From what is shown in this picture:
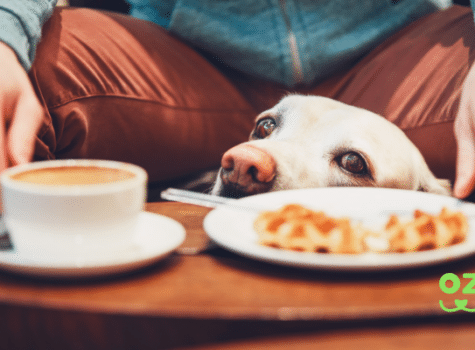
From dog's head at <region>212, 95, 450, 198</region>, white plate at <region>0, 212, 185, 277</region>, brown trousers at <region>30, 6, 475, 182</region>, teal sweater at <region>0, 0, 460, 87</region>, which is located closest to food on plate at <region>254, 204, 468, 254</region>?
white plate at <region>0, 212, 185, 277</region>

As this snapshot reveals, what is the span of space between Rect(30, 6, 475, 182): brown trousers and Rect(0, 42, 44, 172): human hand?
422 millimetres

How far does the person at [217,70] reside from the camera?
1.36 metres

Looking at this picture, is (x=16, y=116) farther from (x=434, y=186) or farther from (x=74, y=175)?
(x=434, y=186)

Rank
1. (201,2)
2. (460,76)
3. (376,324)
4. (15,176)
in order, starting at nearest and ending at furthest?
(376,324)
(15,176)
(460,76)
(201,2)

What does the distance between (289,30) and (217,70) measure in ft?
1.14

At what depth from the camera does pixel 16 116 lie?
0.82 m

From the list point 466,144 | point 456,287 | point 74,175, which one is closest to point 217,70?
point 466,144

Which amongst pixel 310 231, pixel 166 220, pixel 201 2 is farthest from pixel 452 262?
pixel 201 2

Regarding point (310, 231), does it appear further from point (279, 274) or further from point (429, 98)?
point (429, 98)

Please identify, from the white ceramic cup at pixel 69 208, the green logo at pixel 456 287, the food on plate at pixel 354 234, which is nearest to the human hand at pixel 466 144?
the food on plate at pixel 354 234

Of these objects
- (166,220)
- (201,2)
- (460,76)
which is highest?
(201,2)

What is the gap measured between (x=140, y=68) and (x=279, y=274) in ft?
3.93

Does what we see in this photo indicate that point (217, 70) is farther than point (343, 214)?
Yes

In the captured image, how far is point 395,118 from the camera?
64.4 inches
